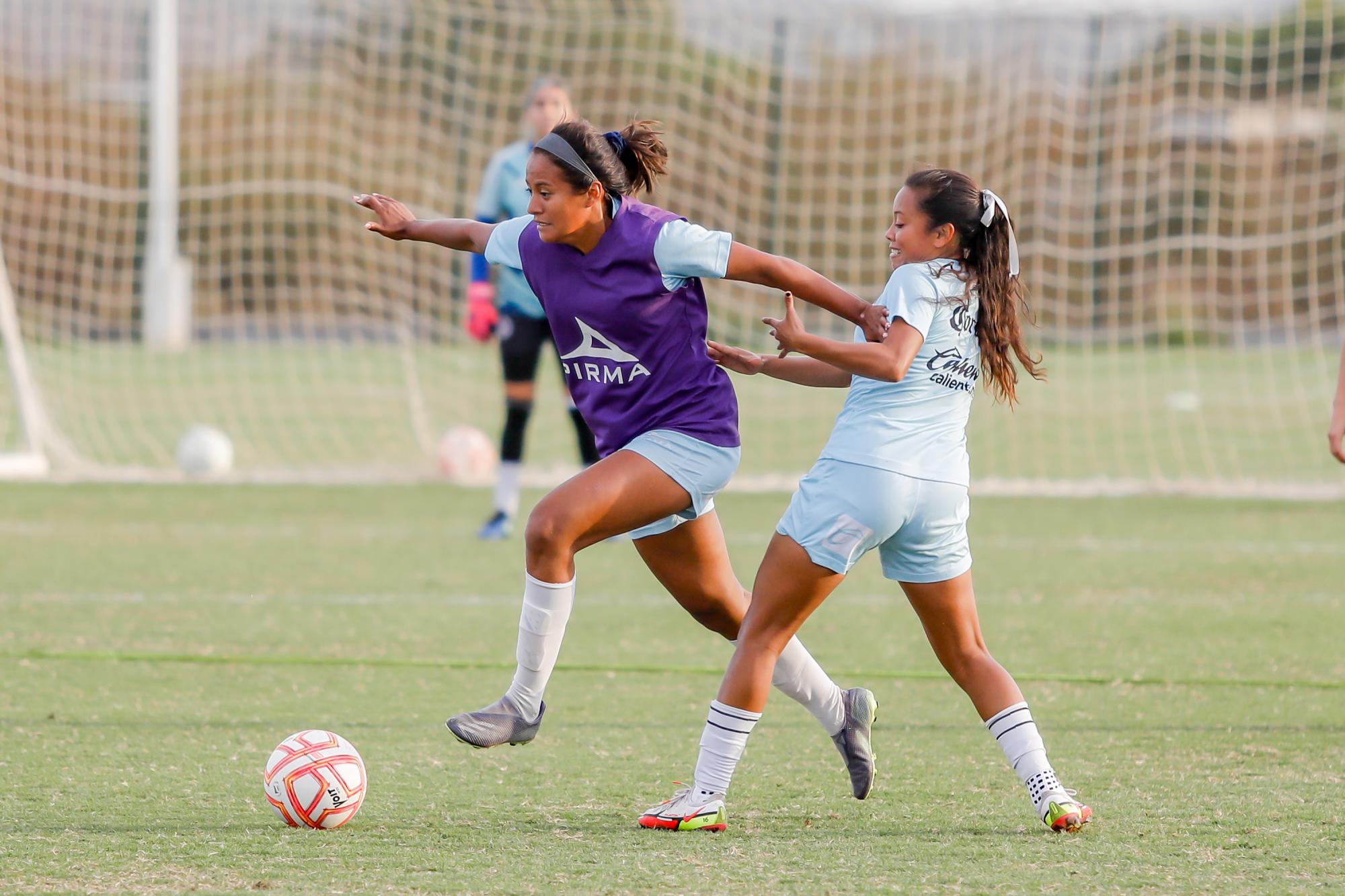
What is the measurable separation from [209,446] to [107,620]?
4982 millimetres

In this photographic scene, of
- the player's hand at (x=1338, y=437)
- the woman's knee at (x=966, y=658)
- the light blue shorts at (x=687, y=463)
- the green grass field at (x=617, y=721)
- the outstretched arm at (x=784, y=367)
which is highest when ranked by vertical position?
the outstretched arm at (x=784, y=367)

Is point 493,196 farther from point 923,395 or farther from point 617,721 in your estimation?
point 923,395

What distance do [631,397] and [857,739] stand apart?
3.23 feet

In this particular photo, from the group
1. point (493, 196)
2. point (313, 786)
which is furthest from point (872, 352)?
point (493, 196)

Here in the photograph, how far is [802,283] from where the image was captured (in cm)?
349

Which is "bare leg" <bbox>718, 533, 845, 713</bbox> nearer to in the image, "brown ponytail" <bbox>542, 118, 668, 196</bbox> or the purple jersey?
the purple jersey

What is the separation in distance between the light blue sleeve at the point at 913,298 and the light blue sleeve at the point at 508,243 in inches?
39.6

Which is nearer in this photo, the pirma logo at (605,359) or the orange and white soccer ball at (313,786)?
A: the orange and white soccer ball at (313,786)

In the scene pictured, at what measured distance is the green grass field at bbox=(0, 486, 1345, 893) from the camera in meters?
3.10

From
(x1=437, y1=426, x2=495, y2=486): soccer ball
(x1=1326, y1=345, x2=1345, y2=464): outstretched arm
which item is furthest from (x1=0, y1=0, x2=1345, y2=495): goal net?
(x1=1326, y1=345, x2=1345, y2=464): outstretched arm

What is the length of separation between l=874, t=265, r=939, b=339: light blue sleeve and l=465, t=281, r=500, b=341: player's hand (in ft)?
17.0

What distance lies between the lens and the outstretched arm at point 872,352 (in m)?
3.20

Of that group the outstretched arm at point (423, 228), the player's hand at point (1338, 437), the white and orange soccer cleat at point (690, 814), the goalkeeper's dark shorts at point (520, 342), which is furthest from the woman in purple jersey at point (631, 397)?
the goalkeeper's dark shorts at point (520, 342)

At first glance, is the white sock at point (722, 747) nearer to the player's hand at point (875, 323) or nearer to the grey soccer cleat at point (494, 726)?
the grey soccer cleat at point (494, 726)
